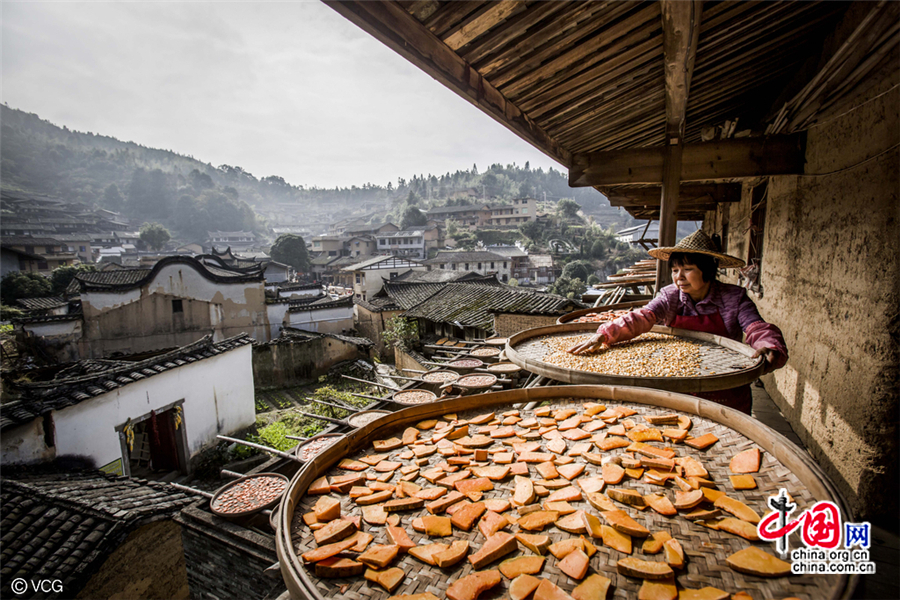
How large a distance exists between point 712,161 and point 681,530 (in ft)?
12.0

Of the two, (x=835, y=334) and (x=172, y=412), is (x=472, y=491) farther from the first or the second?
(x=172, y=412)

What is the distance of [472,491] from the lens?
4.81ft

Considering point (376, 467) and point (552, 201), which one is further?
point (552, 201)

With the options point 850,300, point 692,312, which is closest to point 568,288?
point 850,300

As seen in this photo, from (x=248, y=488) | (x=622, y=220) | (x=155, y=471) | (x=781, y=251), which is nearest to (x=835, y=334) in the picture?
→ (x=781, y=251)

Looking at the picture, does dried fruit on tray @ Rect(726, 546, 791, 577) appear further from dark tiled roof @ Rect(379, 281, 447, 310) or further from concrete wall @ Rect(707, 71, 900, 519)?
dark tiled roof @ Rect(379, 281, 447, 310)

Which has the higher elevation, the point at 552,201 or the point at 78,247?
the point at 552,201

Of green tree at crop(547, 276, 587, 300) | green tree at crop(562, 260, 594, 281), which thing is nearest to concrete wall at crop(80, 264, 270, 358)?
green tree at crop(547, 276, 587, 300)

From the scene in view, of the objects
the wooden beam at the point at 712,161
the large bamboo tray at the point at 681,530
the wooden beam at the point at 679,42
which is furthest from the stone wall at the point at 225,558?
the wooden beam at the point at 712,161

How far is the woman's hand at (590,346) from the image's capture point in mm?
2543

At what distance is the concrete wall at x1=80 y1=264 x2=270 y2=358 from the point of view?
50.9ft

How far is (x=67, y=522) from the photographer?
427 cm

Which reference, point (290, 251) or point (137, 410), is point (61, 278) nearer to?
point (290, 251)

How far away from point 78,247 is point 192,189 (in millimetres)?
45783
